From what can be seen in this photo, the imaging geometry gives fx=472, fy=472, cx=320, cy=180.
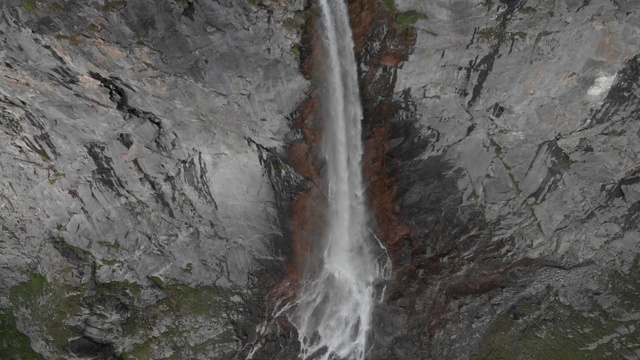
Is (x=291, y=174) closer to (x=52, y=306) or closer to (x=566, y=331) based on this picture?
(x=52, y=306)

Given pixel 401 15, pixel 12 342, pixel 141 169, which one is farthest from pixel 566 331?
pixel 12 342

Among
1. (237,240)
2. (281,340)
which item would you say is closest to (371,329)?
(281,340)

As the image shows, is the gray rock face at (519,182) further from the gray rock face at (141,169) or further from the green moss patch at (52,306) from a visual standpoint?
the green moss patch at (52,306)

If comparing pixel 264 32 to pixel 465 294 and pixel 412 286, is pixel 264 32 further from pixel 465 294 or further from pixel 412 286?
pixel 465 294

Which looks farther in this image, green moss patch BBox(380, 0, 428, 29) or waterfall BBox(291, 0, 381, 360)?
waterfall BBox(291, 0, 381, 360)

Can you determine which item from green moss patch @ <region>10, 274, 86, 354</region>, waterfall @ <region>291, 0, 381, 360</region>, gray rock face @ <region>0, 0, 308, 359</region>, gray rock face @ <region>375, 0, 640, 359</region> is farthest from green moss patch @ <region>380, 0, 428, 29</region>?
green moss patch @ <region>10, 274, 86, 354</region>

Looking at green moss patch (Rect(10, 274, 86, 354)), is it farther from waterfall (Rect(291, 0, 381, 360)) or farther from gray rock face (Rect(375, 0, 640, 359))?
gray rock face (Rect(375, 0, 640, 359))
